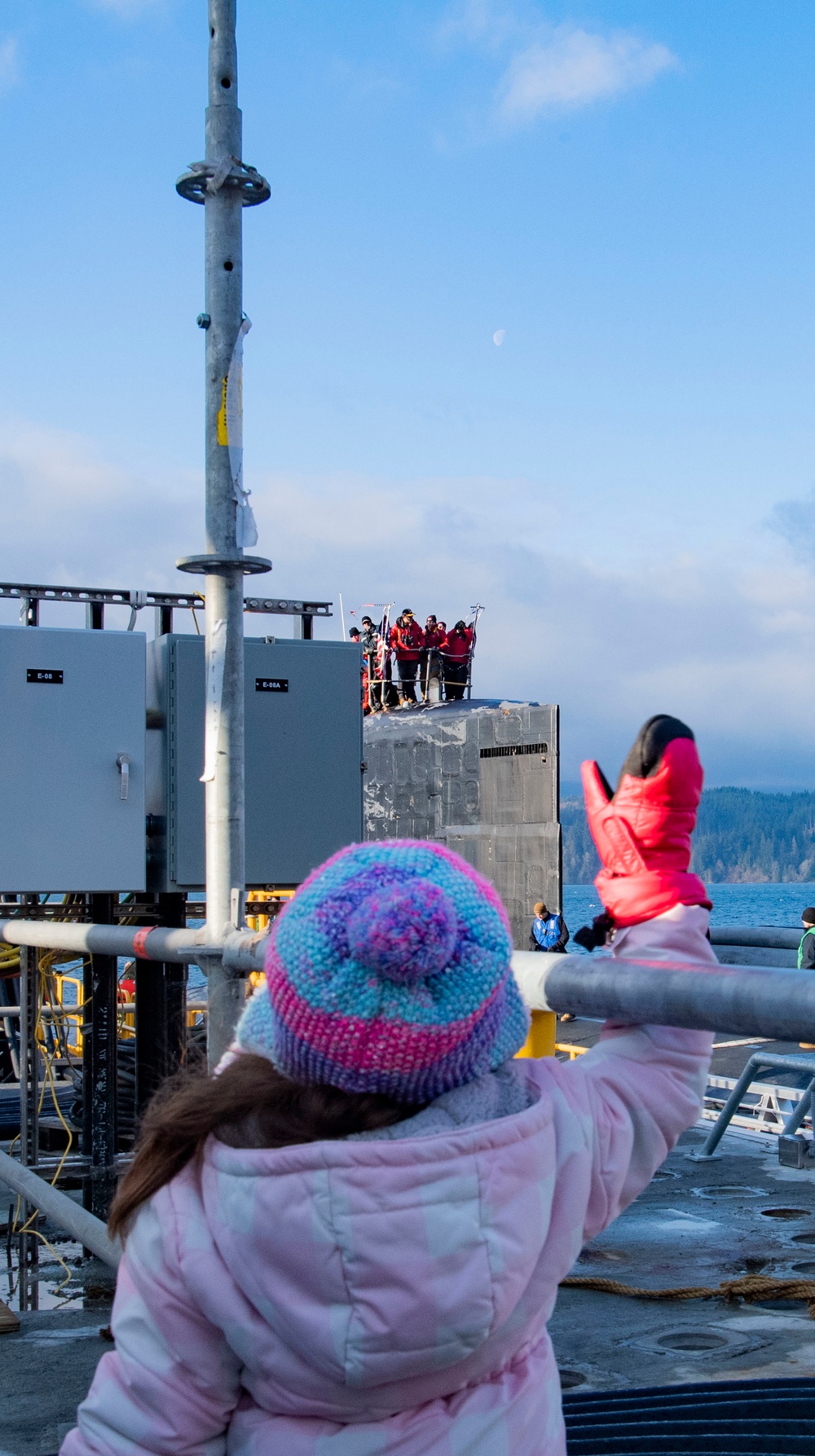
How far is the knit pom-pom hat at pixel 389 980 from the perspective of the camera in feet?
4.60

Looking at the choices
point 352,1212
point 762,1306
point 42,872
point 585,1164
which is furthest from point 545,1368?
point 42,872

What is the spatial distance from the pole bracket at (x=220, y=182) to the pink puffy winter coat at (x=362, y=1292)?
12.3 feet

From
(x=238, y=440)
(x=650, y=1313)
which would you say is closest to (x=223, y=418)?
(x=238, y=440)

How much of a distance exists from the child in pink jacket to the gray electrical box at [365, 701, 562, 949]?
21935 mm

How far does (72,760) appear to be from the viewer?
575cm

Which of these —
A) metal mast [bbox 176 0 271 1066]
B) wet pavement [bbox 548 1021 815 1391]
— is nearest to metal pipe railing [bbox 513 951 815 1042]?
wet pavement [bbox 548 1021 815 1391]

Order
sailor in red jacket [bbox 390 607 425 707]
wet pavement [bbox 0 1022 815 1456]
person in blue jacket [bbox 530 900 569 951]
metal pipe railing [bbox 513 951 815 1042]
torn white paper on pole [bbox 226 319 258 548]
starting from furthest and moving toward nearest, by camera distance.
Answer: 1. sailor in red jacket [bbox 390 607 425 707]
2. person in blue jacket [bbox 530 900 569 951]
3. torn white paper on pole [bbox 226 319 258 548]
4. wet pavement [bbox 0 1022 815 1456]
5. metal pipe railing [bbox 513 951 815 1042]

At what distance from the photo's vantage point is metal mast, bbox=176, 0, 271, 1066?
4.35 m

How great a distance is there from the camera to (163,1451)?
1503 mm

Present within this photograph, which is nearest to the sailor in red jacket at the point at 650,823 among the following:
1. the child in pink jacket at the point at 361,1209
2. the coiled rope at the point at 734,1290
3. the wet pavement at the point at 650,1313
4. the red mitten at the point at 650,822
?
the red mitten at the point at 650,822

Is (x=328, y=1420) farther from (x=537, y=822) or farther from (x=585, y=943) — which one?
(x=537, y=822)

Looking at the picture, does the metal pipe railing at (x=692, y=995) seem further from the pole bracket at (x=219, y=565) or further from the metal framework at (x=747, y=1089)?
the metal framework at (x=747, y=1089)

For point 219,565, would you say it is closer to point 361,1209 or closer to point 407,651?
point 361,1209

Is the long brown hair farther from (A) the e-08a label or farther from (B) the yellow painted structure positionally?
(A) the e-08a label
